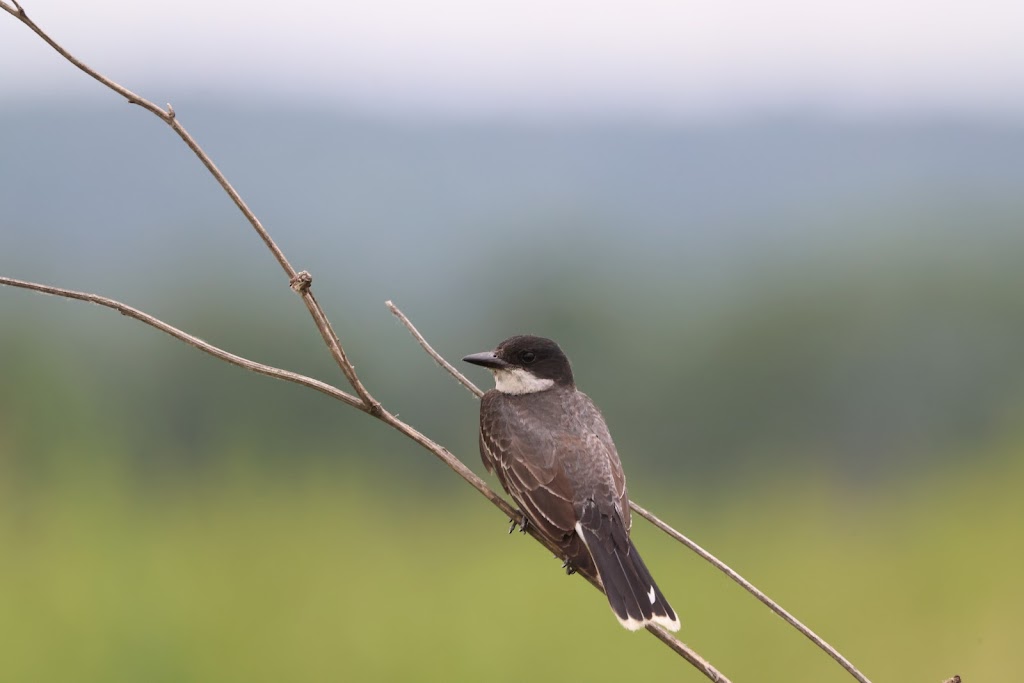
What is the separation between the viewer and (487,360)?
5734 millimetres

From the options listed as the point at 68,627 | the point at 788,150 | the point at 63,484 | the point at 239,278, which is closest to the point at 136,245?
the point at 239,278

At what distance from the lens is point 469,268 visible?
45.2 m

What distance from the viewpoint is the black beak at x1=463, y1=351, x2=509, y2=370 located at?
5.68 m

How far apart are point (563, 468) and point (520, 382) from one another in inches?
34.1

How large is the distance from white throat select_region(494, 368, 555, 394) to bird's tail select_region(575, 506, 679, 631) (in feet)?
3.56

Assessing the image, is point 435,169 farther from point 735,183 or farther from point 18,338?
point 18,338

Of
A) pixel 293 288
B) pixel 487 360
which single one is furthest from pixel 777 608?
Result: pixel 487 360

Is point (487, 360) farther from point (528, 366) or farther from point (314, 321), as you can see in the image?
point (314, 321)

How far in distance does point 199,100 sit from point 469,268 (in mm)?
68613

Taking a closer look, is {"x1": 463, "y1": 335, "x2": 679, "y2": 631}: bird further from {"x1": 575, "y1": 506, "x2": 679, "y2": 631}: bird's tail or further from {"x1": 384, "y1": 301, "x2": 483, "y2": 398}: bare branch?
{"x1": 384, "y1": 301, "x2": 483, "y2": 398}: bare branch

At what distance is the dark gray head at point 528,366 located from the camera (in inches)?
231

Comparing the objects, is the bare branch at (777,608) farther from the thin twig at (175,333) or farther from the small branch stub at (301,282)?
the small branch stub at (301,282)

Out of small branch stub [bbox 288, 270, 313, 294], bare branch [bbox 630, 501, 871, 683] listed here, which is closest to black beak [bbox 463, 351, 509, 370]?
bare branch [bbox 630, 501, 871, 683]

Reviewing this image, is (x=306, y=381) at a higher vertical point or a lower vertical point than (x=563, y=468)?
higher
